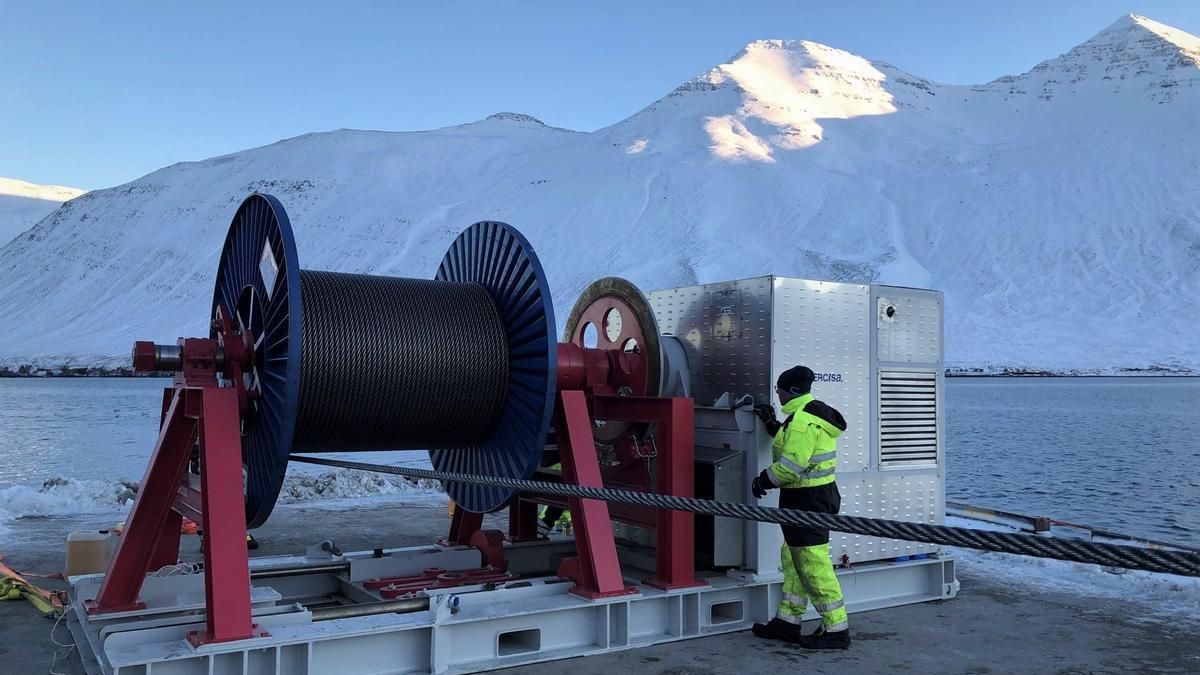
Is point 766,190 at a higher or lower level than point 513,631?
higher

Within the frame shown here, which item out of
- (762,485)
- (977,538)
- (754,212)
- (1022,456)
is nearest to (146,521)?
(762,485)

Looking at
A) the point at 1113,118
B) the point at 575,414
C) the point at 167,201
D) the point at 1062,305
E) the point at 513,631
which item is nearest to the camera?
the point at 513,631

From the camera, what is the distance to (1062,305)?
279ft

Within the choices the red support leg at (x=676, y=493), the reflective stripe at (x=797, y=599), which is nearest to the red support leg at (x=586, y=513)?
the red support leg at (x=676, y=493)

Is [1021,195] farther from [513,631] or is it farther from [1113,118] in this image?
[513,631]

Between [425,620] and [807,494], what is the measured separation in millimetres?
2380

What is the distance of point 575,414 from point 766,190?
317 feet

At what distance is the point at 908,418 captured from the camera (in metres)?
7.41

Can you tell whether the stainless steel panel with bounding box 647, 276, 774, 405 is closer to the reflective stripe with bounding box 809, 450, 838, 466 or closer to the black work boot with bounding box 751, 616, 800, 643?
the reflective stripe with bounding box 809, 450, 838, 466

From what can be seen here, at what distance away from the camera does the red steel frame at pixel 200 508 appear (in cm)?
492

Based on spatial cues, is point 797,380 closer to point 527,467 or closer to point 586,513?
point 586,513

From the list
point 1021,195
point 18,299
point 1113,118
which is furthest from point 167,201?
point 1113,118

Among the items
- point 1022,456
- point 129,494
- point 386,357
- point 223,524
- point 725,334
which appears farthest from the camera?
point 1022,456

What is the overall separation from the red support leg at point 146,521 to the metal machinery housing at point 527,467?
0.04 feet
